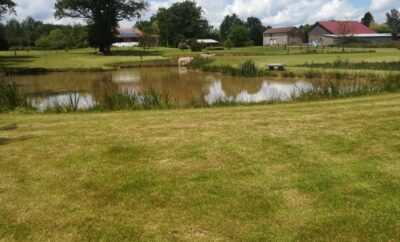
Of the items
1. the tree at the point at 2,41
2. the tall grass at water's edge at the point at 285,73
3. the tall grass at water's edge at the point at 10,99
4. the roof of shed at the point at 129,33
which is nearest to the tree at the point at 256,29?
the roof of shed at the point at 129,33

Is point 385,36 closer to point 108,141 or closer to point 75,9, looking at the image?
point 75,9

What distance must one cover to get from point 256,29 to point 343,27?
118 feet

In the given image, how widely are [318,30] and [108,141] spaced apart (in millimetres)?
98223

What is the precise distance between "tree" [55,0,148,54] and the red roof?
47.1 meters

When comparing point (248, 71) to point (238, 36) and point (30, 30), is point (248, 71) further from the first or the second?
point (30, 30)

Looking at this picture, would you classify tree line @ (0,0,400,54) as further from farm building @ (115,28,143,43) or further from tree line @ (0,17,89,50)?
farm building @ (115,28,143,43)

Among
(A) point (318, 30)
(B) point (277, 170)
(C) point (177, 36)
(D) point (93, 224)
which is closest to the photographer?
(D) point (93, 224)

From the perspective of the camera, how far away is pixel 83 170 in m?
6.63

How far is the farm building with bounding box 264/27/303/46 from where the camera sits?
109 metres

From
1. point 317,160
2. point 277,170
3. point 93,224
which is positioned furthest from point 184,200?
point 317,160

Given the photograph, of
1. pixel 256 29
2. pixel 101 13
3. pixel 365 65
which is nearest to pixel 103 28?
pixel 101 13

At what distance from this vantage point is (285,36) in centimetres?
10975

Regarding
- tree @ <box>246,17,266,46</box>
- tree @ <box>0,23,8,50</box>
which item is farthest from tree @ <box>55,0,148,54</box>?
tree @ <box>246,17,266,46</box>

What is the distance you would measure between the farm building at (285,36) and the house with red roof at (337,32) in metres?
6.86
